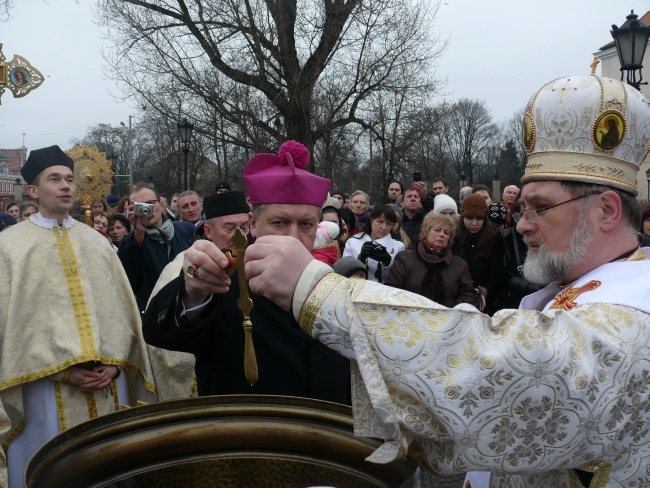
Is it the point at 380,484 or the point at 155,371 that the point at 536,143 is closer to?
the point at 380,484

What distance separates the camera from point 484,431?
1.12 metres

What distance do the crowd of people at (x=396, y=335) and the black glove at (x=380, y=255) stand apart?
109 inches

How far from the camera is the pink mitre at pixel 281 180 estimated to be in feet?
7.79

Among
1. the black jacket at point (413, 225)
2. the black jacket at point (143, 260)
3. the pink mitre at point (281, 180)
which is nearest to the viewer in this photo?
the pink mitre at point (281, 180)

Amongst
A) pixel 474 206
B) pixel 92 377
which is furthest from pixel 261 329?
pixel 474 206

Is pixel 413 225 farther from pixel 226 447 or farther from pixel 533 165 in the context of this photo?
pixel 226 447

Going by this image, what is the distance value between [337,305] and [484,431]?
13.6 inches

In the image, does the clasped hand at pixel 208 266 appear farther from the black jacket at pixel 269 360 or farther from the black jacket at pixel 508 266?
the black jacket at pixel 508 266

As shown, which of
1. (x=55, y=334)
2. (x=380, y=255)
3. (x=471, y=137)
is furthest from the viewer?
(x=471, y=137)

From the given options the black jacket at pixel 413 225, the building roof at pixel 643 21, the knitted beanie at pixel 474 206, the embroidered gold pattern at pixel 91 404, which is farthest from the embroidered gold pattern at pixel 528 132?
the building roof at pixel 643 21

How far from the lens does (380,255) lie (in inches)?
241

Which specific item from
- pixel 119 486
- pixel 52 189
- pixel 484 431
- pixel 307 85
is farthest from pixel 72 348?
pixel 307 85

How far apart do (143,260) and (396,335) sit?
437 cm

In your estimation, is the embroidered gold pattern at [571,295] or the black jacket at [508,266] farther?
the black jacket at [508,266]
